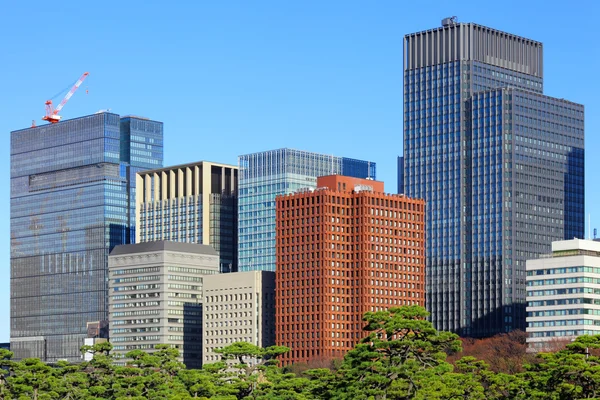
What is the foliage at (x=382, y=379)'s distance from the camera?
15850 centimetres

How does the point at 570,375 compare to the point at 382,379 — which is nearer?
the point at 570,375

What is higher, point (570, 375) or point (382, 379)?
point (570, 375)

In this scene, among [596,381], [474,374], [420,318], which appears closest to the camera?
[596,381]

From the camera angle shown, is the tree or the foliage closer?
the tree

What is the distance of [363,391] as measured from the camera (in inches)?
6344

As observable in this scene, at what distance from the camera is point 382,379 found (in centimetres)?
15962

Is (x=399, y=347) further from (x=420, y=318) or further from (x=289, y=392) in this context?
(x=289, y=392)

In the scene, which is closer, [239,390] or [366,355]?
[366,355]

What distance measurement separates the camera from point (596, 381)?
154 meters

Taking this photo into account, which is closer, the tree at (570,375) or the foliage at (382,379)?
the tree at (570,375)

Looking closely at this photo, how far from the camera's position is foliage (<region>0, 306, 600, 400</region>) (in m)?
158

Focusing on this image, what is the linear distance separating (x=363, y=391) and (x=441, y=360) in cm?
995

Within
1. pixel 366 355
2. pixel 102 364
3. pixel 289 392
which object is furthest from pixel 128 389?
pixel 366 355

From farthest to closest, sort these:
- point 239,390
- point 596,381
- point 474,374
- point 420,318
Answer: point 239,390 < point 474,374 < point 420,318 < point 596,381
